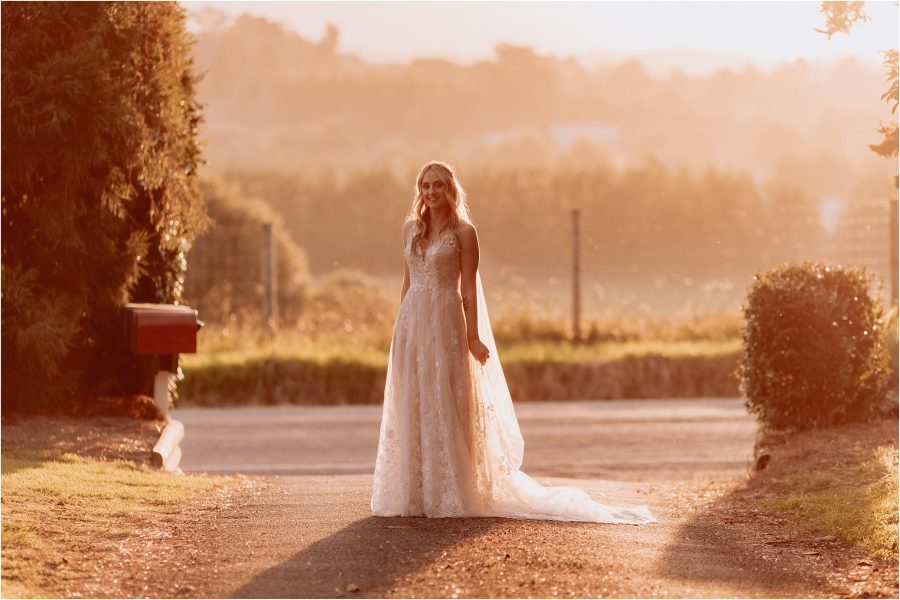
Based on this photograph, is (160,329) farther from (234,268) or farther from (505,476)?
→ (234,268)

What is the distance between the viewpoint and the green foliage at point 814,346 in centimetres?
1047

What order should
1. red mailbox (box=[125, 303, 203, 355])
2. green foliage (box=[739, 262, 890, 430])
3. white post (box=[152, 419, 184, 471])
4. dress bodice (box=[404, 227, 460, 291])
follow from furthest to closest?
red mailbox (box=[125, 303, 203, 355]), green foliage (box=[739, 262, 890, 430]), white post (box=[152, 419, 184, 471]), dress bodice (box=[404, 227, 460, 291])

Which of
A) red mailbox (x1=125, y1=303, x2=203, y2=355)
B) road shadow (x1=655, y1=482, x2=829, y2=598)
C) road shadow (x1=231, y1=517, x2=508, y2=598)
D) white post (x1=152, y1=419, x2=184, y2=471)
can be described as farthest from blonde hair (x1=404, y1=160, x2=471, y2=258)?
red mailbox (x1=125, y1=303, x2=203, y2=355)

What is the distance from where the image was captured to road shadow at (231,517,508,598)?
5.91 meters

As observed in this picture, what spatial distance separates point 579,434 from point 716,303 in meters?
11.4

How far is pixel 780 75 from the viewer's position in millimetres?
68625

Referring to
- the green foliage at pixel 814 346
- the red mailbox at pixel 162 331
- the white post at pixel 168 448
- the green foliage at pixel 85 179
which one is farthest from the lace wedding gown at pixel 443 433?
the green foliage at pixel 85 179

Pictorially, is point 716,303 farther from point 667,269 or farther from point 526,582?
point 526,582

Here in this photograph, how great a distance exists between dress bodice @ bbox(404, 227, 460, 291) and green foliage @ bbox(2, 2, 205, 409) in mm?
4141

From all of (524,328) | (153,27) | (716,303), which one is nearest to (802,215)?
(716,303)

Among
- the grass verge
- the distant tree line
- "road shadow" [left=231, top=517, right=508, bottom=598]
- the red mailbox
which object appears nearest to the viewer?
"road shadow" [left=231, top=517, right=508, bottom=598]

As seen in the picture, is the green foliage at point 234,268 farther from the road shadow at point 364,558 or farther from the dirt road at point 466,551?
the road shadow at point 364,558

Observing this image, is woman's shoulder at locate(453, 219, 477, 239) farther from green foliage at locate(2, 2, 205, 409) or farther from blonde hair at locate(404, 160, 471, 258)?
green foliage at locate(2, 2, 205, 409)

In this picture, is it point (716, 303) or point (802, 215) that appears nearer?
point (802, 215)
